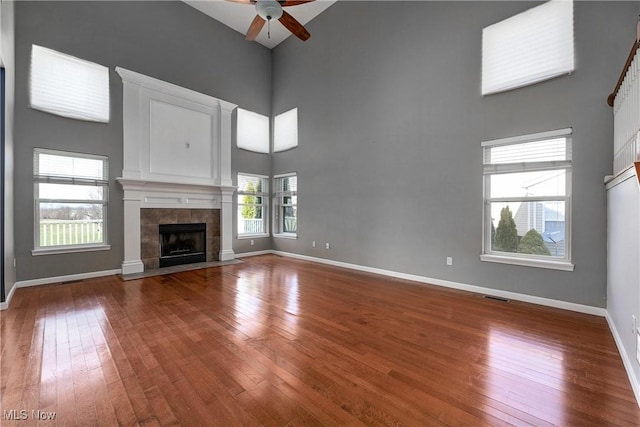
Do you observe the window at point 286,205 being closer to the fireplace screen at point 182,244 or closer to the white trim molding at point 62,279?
the fireplace screen at point 182,244

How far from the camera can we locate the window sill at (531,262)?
3.36m

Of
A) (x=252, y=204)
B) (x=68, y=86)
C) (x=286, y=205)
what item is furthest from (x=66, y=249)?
(x=286, y=205)

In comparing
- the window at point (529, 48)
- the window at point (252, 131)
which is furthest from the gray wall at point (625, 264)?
the window at point (252, 131)

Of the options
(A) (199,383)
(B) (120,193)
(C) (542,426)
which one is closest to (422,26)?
(C) (542,426)

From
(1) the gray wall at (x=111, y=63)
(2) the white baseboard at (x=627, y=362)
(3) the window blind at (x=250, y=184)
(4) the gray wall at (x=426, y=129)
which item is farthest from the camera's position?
(3) the window blind at (x=250, y=184)

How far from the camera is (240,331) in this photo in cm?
275

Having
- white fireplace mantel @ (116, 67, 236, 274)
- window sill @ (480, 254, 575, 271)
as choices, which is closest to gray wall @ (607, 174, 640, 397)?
window sill @ (480, 254, 575, 271)

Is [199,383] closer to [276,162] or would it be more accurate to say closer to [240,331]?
[240,331]

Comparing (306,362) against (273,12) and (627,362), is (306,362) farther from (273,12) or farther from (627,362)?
(273,12)

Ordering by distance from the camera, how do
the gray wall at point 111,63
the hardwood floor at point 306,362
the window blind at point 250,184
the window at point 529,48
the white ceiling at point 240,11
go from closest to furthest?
the hardwood floor at point 306,362, the window at point 529,48, the gray wall at point 111,63, the white ceiling at point 240,11, the window blind at point 250,184

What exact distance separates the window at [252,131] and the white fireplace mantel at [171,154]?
41 centimetres

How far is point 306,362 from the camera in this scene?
2.19 metres

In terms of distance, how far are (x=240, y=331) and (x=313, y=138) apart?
486 centimetres

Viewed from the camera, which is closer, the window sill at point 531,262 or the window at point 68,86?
the window sill at point 531,262
